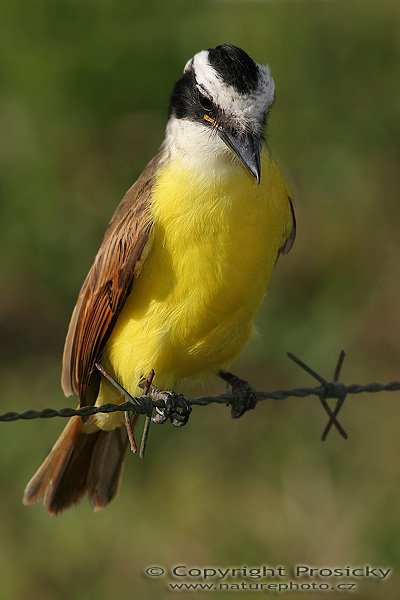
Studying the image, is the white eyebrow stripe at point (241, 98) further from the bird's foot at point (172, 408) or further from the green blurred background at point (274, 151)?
the green blurred background at point (274, 151)

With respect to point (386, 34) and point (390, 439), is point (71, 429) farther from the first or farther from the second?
point (386, 34)

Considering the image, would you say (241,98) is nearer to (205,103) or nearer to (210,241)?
(205,103)

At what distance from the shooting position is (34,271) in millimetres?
7359

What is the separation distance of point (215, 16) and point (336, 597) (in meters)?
3.85

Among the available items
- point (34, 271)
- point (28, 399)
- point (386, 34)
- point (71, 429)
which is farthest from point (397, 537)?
point (386, 34)

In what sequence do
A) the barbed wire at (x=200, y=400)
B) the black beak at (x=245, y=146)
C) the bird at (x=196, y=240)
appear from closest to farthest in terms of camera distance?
the barbed wire at (x=200, y=400) < the black beak at (x=245, y=146) < the bird at (x=196, y=240)

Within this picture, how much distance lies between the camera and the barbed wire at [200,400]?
3.46m

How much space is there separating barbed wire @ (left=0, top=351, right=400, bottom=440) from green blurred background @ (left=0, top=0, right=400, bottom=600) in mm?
1743

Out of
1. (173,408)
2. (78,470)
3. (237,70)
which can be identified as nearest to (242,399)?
(173,408)

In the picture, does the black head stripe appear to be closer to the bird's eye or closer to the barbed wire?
the bird's eye

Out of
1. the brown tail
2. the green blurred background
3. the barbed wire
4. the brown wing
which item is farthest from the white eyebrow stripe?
the green blurred background

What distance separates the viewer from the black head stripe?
4.09 m

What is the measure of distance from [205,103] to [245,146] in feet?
0.86

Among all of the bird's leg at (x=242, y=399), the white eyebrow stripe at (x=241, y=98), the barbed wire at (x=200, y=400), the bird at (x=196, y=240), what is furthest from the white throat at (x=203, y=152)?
the bird's leg at (x=242, y=399)
